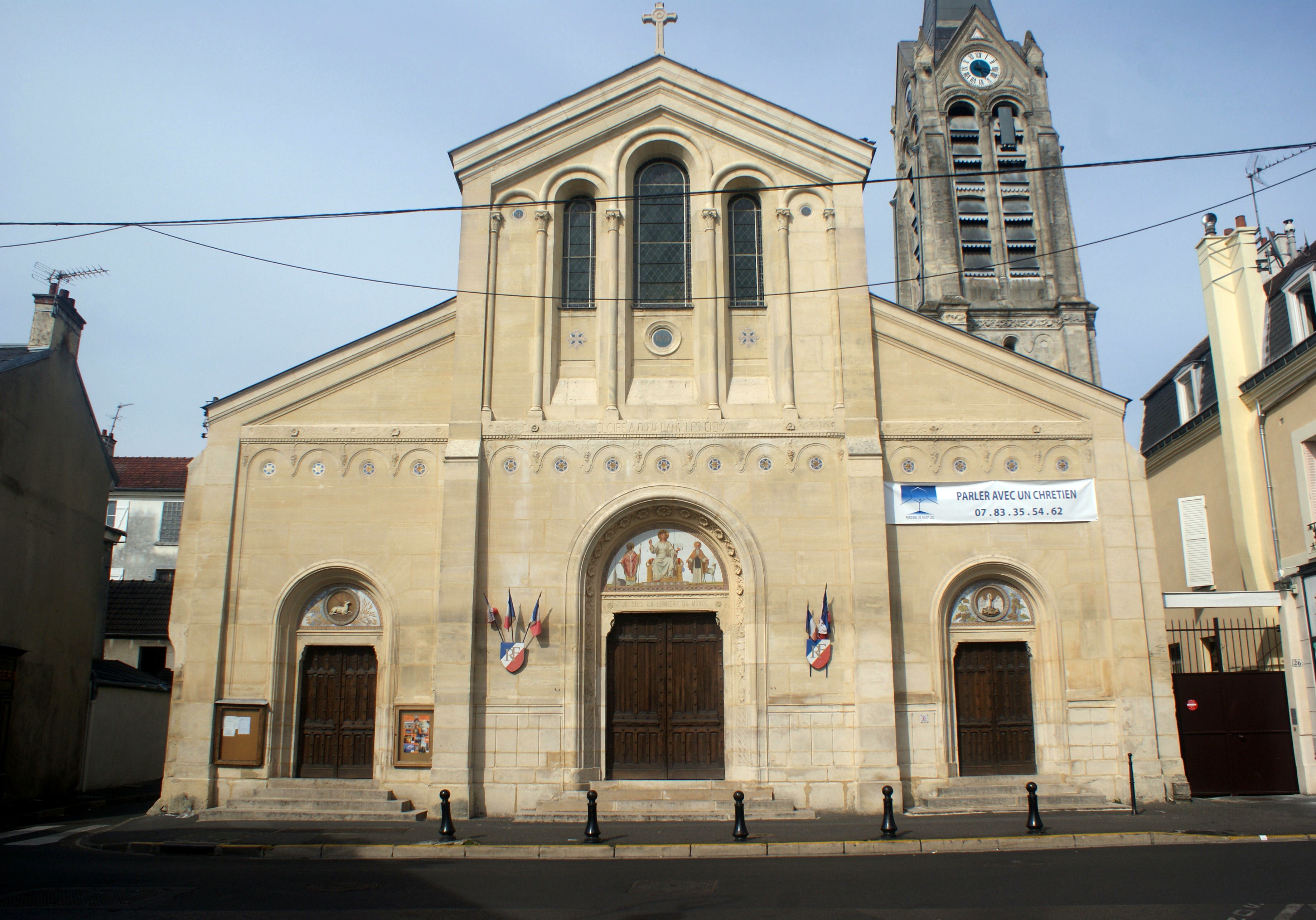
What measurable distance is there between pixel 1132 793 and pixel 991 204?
34.4 meters

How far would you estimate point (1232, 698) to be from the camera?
1961 cm

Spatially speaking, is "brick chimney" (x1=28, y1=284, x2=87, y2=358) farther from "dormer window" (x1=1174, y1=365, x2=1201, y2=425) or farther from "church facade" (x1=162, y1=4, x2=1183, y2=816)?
"dormer window" (x1=1174, y1=365, x2=1201, y2=425)

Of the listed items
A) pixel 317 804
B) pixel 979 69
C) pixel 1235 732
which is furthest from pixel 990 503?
pixel 979 69

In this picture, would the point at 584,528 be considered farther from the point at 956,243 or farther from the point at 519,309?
the point at 956,243

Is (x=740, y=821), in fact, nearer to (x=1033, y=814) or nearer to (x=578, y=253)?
(x=1033, y=814)

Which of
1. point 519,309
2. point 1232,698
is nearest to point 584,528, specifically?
point 519,309

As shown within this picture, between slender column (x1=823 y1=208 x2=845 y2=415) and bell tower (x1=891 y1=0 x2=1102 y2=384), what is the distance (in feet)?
70.5

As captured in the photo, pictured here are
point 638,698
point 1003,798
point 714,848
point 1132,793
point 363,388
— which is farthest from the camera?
point 363,388

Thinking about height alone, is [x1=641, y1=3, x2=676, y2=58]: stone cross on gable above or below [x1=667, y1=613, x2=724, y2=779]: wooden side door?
above

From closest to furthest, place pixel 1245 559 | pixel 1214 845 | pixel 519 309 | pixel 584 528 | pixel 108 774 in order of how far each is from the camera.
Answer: pixel 1214 845, pixel 584 528, pixel 519 309, pixel 1245 559, pixel 108 774

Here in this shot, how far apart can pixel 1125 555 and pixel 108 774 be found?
25.3 m

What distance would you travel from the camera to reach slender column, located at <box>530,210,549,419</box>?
1902 centimetres

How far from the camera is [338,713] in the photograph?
60.7 ft

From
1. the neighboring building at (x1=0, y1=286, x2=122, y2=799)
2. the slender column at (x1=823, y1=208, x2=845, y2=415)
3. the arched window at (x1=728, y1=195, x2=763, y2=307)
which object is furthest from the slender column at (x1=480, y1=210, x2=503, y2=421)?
the neighboring building at (x1=0, y1=286, x2=122, y2=799)
